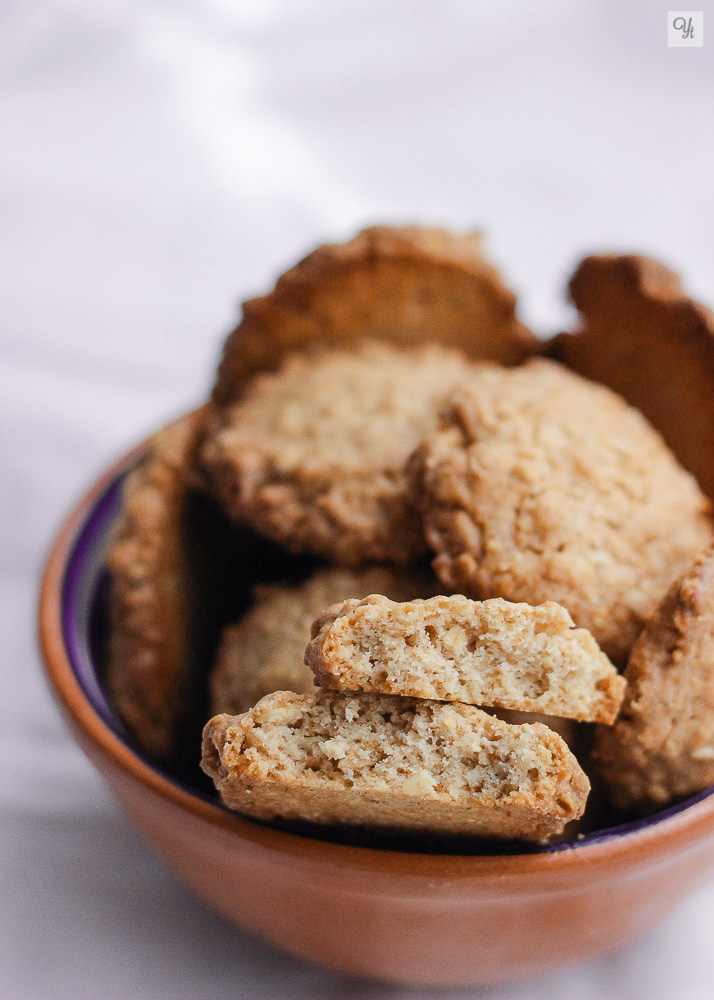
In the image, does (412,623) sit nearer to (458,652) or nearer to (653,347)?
(458,652)

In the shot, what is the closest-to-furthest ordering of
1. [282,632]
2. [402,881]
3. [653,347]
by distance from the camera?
[402,881]
[282,632]
[653,347]

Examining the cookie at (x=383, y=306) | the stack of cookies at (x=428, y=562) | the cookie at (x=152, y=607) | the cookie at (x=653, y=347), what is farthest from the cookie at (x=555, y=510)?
the cookie at (x=152, y=607)

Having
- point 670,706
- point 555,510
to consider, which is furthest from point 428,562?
point 670,706

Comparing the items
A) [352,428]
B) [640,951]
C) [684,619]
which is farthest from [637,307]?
[640,951]

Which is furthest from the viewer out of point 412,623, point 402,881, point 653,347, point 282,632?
point 653,347

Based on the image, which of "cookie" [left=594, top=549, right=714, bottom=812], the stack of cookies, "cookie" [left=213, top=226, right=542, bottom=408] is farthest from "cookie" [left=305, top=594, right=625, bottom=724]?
"cookie" [left=213, top=226, right=542, bottom=408]

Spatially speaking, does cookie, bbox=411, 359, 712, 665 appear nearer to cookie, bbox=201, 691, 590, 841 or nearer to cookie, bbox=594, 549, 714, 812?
cookie, bbox=594, 549, 714, 812

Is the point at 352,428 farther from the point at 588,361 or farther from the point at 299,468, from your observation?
the point at 588,361

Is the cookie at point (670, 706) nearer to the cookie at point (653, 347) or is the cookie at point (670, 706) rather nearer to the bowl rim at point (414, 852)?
the bowl rim at point (414, 852)
